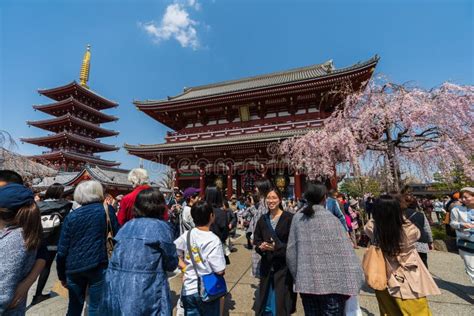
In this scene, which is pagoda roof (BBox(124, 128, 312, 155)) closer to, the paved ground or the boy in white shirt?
the paved ground

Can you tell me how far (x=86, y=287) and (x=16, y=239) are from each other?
1156mm

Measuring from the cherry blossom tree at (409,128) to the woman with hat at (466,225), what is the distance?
398cm

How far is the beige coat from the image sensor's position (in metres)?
2.05

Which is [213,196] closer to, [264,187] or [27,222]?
[264,187]

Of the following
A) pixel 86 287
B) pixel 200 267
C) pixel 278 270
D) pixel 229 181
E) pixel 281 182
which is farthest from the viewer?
pixel 229 181

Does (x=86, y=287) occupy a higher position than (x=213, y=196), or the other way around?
(x=213, y=196)

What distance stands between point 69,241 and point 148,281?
111 centimetres

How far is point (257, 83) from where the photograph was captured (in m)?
19.7

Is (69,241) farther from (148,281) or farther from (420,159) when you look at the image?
(420,159)

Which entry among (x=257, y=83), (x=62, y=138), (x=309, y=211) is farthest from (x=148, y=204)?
(x=62, y=138)

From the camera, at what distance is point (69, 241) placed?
2.31 metres

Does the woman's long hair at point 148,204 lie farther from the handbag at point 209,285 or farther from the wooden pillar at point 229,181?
the wooden pillar at point 229,181

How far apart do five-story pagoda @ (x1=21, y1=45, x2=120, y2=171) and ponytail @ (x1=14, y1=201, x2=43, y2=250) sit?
26153mm

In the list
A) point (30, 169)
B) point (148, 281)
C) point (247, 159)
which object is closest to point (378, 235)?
point (148, 281)
